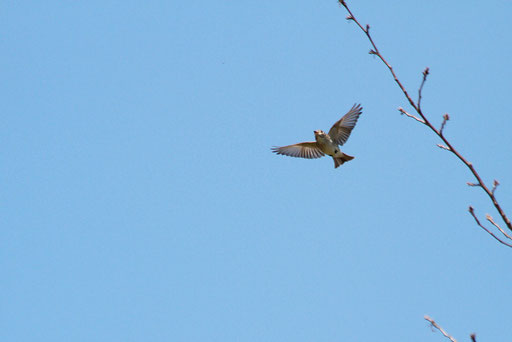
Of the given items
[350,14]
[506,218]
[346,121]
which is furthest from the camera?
[346,121]

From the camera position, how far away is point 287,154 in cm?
1498

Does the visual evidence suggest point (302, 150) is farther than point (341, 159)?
Yes

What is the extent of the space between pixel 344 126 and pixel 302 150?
1.30 meters

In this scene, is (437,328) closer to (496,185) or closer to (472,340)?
(472,340)

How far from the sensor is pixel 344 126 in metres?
13.9

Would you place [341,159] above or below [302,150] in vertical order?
below

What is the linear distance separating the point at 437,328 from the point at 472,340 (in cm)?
66

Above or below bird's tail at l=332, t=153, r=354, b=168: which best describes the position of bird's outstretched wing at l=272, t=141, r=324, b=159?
above

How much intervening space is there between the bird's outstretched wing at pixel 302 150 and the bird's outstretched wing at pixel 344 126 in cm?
56

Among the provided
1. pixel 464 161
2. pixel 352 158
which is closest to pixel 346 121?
pixel 352 158

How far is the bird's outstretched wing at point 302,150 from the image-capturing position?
573 inches

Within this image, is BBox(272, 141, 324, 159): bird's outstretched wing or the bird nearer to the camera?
the bird

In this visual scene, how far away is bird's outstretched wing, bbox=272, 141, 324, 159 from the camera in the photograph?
47.8ft

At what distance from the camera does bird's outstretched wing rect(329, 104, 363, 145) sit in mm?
13656
